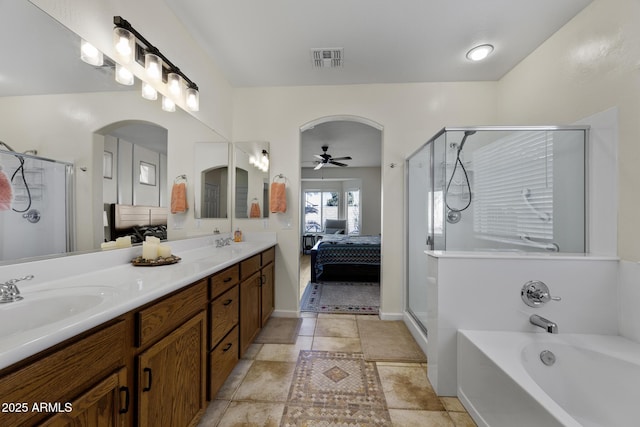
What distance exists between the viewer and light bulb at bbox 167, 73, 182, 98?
6.09 ft

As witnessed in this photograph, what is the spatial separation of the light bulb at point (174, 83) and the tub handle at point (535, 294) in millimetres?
2723

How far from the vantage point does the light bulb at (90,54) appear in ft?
4.11

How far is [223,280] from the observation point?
1592 mm

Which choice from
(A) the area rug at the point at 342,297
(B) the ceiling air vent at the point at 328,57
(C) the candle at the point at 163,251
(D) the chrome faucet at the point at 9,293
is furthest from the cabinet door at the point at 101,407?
(B) the ceiling air vent at the point at 328,57

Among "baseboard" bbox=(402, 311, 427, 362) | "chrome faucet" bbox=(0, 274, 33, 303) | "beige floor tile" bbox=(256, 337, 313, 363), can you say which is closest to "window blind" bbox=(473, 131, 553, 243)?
"baseboard" bbox=(402, 311, 427, 362)

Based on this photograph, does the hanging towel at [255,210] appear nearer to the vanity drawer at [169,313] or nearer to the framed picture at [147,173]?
the framed picture at [147,173]

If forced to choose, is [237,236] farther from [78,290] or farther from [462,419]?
[462,419]

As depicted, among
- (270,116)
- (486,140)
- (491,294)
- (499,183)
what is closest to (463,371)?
(491,294)

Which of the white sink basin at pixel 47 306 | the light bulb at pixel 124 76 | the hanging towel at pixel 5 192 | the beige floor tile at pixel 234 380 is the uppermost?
the light bulb at pixel 124 76

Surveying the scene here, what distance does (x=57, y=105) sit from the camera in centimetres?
112

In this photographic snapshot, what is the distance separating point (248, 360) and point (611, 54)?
10.6 feet

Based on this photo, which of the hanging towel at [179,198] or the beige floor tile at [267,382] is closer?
the beige floor tile at [267,382]

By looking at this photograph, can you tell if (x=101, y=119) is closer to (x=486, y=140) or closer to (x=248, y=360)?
(x=248, y=360)

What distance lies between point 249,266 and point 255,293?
293 millimetres
